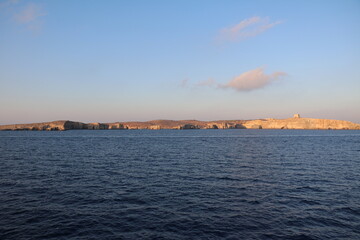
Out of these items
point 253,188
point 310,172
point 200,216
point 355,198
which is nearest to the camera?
point 200,216

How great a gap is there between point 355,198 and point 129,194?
22.2m

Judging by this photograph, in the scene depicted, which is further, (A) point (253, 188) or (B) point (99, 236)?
(A) point (253, 188)

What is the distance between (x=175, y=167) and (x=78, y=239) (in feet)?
84.3

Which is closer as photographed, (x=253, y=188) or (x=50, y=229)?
(x=50, y=229)

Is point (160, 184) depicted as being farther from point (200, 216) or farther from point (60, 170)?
point (60, 170)

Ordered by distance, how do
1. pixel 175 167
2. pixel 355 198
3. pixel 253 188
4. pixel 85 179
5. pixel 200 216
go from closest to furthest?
1. pixel 200 216
2. pixel 355 198
3. pixel 253 188
4. pixel 85 179
5. pixel 175 167

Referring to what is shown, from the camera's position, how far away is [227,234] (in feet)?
50.3

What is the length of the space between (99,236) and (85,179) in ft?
57.3

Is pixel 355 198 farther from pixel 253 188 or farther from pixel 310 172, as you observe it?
pixel 310 172

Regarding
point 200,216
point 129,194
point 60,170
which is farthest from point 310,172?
point 60,170

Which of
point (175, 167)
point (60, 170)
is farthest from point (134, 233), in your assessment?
point (60, 170)

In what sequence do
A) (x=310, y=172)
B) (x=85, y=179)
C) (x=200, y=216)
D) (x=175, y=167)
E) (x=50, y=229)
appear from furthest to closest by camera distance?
(x=175, y=167)
(x=310, y=172)
(x=85, y=179)
(x=200, y=216)
(x=50, y=229)

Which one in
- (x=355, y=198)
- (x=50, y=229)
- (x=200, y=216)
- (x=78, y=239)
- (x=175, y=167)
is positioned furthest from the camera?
(x=175, y=167)

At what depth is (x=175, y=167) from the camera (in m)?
39.6
